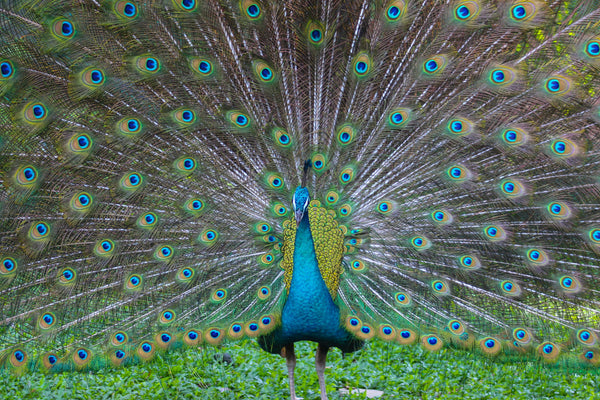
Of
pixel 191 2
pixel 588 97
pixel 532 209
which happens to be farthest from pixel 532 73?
pixel 191 2

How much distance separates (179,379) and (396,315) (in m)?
1.75

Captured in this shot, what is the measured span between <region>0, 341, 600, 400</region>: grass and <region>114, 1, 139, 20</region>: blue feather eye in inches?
86.7

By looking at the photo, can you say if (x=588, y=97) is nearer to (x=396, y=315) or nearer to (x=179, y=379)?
(x=396, y=315)

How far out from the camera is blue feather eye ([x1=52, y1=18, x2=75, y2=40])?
3.39 meters

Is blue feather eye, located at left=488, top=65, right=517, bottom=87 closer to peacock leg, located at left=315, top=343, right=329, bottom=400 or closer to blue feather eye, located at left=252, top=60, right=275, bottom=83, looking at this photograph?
blue feather eye, located at left=252, top=60, right=275, bottom=83

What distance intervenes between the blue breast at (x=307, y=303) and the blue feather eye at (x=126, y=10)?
1442 mm

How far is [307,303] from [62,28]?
201cm

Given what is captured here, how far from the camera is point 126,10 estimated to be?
135 inches

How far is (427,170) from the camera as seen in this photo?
3891mm

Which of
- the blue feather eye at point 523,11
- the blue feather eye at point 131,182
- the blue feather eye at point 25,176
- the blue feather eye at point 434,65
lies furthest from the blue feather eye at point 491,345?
the blue feather eye at point 25,176

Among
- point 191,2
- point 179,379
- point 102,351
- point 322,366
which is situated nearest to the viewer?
point 191,2

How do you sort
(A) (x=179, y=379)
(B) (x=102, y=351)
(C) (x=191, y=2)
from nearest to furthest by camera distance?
(C) (x=191, y=2)
(B) (x=102, y=351)
(A) (x=179, y=379)

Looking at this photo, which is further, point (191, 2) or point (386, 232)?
point (386, 232)

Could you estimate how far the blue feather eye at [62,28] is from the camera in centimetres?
339
